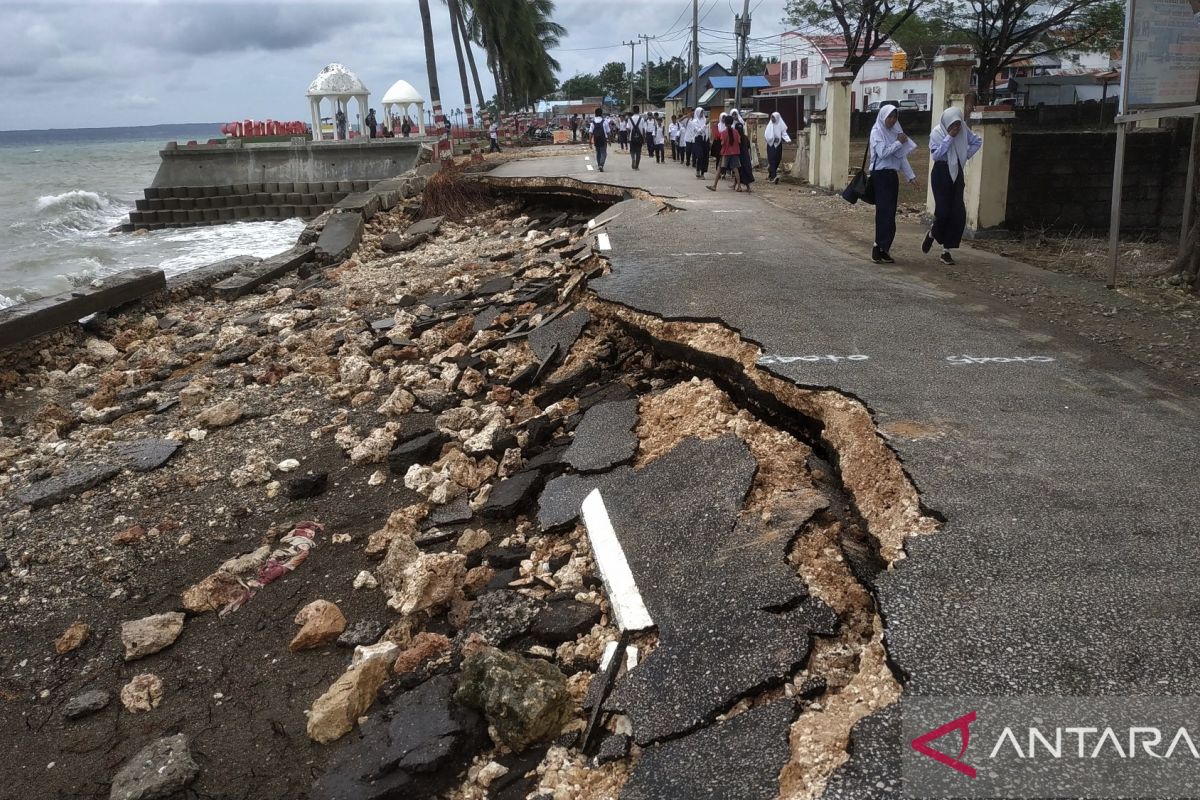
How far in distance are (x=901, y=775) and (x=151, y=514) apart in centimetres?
478

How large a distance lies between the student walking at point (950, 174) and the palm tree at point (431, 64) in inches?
985

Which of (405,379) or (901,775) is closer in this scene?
(901,775)

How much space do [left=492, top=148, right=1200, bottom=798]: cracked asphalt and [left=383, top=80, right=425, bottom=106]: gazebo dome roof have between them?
3534cm

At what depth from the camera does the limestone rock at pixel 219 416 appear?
22.0 feet

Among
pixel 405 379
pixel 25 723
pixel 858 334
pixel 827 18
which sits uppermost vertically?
pixel 827 18

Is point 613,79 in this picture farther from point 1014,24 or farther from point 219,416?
point 219,416

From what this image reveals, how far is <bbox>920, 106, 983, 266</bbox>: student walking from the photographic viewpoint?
8.20 metres

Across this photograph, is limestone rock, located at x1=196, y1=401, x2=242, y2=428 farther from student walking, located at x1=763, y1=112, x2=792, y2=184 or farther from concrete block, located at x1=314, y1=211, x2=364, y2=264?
student walking, located at x1=763, y1=112, x2=792, y2=184

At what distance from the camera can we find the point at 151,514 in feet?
17.5

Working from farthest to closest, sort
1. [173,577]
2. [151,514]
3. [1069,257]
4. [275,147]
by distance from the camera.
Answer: [275,147] → [1069,257] → [151,514] → [173,577]

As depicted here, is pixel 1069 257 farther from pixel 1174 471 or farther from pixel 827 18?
pixel 827 18

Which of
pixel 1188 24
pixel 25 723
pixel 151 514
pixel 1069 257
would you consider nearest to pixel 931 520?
pixel 25 723

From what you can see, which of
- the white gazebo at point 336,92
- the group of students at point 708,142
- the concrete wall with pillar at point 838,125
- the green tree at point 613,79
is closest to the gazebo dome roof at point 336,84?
the white gazebo at point 336,92

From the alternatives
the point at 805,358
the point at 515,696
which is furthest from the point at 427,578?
the point at 805,358
